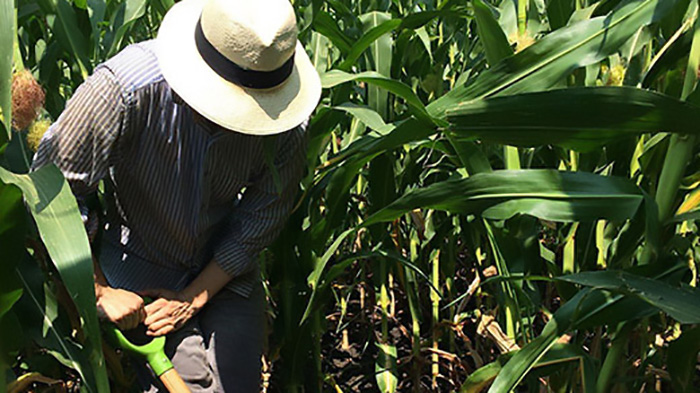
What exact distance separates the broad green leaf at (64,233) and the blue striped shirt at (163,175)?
0.25 metres

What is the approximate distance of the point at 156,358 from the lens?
4.97 ft

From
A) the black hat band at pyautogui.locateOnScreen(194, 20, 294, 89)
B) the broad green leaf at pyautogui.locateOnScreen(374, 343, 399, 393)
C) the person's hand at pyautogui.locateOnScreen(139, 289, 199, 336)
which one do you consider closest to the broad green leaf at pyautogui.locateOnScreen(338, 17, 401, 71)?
the black hat band at pyautogui.locateOnScreen(194, 20, 294, 89)

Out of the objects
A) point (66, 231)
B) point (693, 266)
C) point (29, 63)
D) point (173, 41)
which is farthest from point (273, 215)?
point (693, 266)

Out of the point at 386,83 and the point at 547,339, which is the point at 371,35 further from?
the point at 547,339

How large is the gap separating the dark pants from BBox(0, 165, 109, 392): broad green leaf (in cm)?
44

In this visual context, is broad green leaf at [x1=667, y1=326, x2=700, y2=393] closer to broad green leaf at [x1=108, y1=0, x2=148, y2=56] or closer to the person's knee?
the person's knee

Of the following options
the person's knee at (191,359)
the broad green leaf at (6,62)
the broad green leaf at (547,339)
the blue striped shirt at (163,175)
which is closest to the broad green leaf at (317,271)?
the blue striped shirt at (163,175)

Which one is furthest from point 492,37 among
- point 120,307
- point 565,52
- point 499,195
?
point 120,307

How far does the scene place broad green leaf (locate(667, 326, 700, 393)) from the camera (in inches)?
51.9

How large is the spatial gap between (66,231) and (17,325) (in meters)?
0.16

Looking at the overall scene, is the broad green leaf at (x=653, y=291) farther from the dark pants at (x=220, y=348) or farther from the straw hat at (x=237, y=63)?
the dark pants at (x=220, y=348)

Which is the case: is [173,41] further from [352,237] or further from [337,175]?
[352,237]

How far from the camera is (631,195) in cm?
127

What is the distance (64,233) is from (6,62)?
237mm
